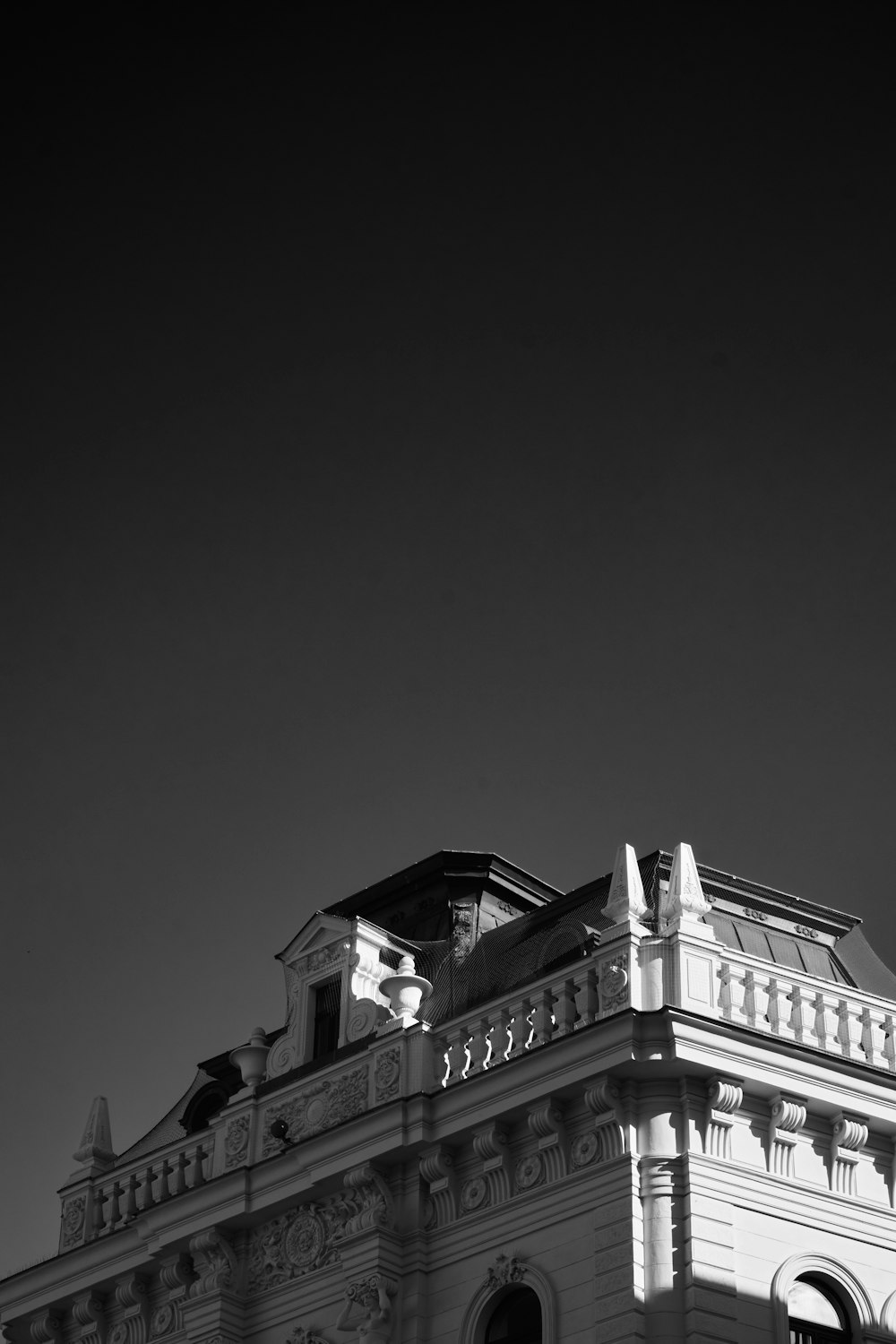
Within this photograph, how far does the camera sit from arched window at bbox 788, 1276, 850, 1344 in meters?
20.8

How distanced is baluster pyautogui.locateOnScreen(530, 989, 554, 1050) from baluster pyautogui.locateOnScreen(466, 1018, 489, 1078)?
30.4 inches

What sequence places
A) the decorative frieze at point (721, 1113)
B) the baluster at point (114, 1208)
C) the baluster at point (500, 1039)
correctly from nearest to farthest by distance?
the decorative frieze at point (721, 1113) → the baluster at point (500, 1039) → the baluster at point (114, 1208)

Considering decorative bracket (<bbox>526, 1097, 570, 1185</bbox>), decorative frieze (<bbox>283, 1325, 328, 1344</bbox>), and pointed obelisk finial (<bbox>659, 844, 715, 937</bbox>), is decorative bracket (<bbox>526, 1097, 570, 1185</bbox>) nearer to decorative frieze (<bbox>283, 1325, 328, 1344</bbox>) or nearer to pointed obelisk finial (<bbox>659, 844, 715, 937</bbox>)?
pointed obelisk finial (<bbox>659, 844, 715, 937</bbox>)

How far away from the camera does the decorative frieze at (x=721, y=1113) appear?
2133cm

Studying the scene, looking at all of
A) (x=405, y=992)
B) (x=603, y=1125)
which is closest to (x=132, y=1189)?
(x=405, y=992)

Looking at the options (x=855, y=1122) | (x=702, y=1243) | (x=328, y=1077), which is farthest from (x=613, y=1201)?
(x=328, y=1077)

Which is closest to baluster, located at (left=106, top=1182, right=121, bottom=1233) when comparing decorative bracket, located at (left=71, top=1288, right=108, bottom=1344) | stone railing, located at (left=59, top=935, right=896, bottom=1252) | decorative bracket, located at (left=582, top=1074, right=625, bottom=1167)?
decorative bracket, located at (left=71, top=1288, right=108, bottom=1344)

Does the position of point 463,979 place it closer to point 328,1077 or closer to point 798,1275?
point 328,1077

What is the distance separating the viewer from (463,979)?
26375 millimetres

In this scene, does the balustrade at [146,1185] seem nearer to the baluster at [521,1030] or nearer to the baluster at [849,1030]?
the baluster at [521,1030]

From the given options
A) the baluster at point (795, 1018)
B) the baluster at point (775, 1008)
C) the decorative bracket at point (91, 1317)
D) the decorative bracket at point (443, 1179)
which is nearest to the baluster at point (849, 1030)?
the baluster at point (795, 1018)

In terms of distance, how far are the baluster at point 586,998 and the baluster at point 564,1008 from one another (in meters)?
0.07

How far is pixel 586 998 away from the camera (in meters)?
22.3

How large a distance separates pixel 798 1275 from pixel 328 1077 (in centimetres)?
677
